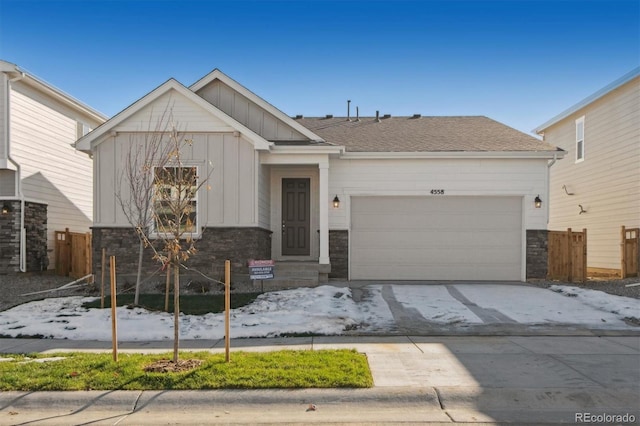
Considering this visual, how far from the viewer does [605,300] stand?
1070 cm

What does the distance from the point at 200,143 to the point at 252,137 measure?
4.40 feet

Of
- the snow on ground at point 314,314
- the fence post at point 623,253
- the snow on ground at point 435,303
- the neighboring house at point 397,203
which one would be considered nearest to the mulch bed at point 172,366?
the snow on ground at point 314,314

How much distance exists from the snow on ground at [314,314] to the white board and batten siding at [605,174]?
17.7 ft

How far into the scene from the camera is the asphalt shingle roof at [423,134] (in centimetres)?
1416

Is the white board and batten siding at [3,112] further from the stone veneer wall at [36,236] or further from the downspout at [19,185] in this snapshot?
the stone veneer wall at [36,236]

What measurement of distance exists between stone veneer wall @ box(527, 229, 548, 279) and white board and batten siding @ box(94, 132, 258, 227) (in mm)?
7577

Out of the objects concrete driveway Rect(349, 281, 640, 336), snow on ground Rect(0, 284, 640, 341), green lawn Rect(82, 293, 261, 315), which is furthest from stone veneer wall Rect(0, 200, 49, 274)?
concrete driveway Rect(349, 281, 640, 336)

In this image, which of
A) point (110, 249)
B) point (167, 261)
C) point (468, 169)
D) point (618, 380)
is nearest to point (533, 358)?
point (618, 380)

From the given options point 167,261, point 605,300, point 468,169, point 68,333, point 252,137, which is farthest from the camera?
point 468,169

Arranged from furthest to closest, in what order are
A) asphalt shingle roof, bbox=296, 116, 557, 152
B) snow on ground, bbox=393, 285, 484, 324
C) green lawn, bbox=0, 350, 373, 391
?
asphalt shingle roof, bbox=296, 116, 557, 152 → snow on ground, bbox=393, 285, 484, 324 → green lawn, bbox=0, 350, 373, 391

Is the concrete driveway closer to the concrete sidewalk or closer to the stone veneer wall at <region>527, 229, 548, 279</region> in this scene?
the stone veneer wall at <region>527, 229, 548, 279</region>

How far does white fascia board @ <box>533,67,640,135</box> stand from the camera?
15000 mm

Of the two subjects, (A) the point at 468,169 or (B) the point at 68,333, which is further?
(A) the point at 468,169

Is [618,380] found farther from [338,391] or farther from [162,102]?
[162,102]
